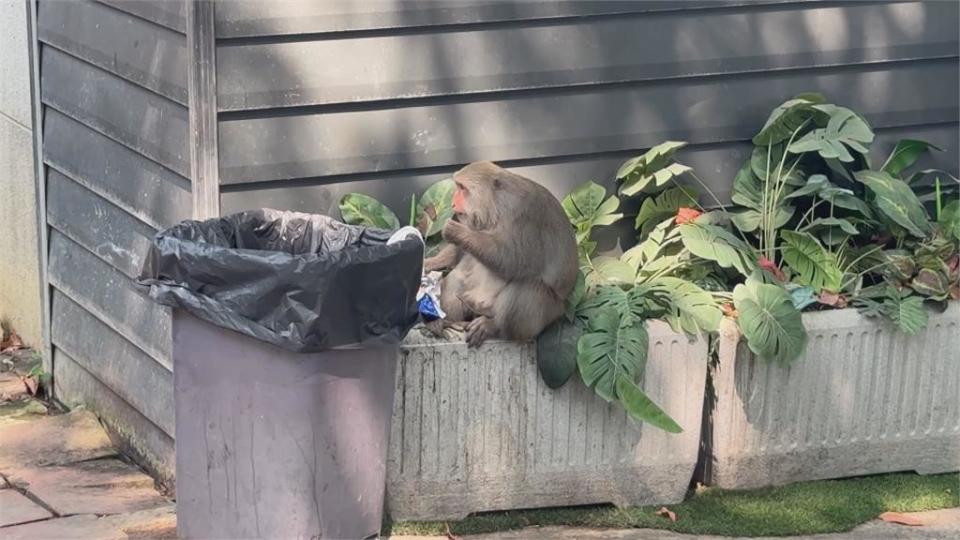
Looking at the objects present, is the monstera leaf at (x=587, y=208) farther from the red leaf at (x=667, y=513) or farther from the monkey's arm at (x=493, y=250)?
the red leaf at (x=667, y=513)

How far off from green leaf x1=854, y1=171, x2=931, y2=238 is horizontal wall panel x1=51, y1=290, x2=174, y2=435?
278 centimetres

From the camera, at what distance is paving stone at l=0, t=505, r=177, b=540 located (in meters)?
5.08

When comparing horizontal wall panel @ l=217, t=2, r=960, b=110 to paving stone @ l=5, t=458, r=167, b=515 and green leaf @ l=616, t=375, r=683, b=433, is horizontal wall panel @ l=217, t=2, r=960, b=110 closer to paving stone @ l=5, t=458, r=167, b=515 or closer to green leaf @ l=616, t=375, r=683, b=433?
green leaf @ l=616, t=375, r=683, b=433

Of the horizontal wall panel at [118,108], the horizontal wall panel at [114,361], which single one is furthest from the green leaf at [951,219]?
the horizontal wall panel at [114,361]

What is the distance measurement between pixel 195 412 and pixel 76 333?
6.43 ft

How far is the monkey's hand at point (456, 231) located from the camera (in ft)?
17.3

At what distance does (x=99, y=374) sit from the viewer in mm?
6207

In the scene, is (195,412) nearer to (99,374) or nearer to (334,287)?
(334,287)

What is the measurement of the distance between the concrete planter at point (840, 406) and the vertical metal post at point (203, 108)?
1.92 m

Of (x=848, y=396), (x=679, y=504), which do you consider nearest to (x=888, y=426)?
(x=848, y=396)

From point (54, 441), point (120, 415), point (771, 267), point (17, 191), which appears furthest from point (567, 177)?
point (17, 191)

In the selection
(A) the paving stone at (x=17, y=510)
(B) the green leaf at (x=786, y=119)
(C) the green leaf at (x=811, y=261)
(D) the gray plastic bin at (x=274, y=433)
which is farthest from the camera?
(B) the green leaf at (x=786, y=119)

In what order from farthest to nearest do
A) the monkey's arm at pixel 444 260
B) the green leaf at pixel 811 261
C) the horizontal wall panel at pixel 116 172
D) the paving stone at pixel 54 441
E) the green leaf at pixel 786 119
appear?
the paving stone at pixel 54 441 < the green leaf at pixel 786 119 < the green leaf at pixel 811 261 < the monkey's arm at pixel 444 260 < the horizontal wall panel at pixel 116 172

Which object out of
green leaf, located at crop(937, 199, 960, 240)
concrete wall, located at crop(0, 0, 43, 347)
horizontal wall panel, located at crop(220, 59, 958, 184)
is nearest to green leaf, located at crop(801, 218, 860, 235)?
green leaf, located at crop(937, 199, 960, 240)
